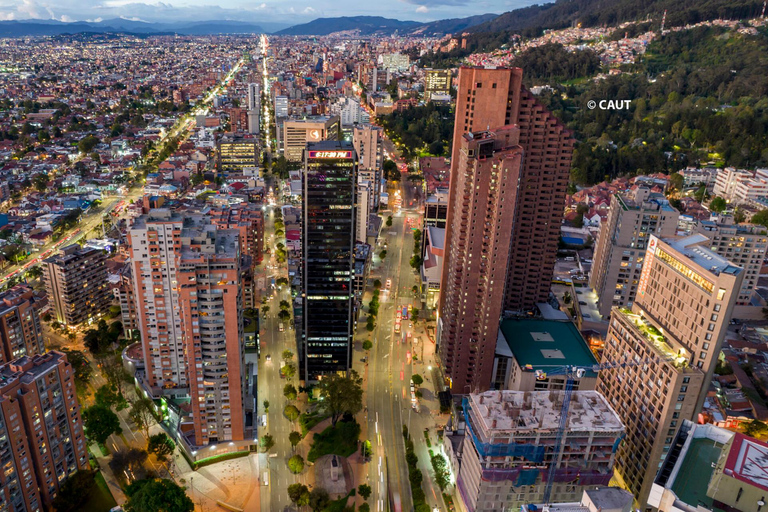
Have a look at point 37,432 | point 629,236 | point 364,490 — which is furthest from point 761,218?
point 37,432

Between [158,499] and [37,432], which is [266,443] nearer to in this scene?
[158,499]

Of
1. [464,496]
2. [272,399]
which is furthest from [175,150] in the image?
[464,496]

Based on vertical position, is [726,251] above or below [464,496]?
above

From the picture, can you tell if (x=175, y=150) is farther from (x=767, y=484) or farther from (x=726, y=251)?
(x=767, y=484)

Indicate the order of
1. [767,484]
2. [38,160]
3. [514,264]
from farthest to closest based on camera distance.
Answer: [38,160] → [514,264] → [767,484]

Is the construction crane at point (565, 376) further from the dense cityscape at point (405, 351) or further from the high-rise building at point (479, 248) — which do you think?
the high-rise building at point (479, 248)
